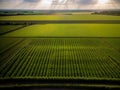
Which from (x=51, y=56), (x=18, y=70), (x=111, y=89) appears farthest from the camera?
(x=51, y=56)

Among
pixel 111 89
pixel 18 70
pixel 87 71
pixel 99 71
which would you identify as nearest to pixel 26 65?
pixel 18 70

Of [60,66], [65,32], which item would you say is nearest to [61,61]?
[60,66]

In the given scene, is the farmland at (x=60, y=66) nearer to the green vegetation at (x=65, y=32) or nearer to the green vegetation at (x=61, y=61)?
the green vegetation at (x=61, y=61)

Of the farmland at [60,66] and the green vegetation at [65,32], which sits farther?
the green vegetation at [65,32]

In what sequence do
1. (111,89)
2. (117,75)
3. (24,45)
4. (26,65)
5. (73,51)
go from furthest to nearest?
(24,45) < (73,51) < (26,65) < (117,75) < (111,89)

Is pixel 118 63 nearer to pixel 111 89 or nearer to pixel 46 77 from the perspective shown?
pixel 111 89

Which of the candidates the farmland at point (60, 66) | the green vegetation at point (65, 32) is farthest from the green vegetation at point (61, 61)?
the green vegetation at point (65, 32)

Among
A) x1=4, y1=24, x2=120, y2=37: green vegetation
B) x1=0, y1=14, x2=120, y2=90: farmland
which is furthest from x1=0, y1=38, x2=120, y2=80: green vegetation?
x1=4, y1=24, x2=120, y2=37: green vegetation

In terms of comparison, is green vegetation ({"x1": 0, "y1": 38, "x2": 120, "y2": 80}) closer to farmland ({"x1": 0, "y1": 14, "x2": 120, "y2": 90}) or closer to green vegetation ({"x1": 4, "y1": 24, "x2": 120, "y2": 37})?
farmland ({"x1": 0, "y1": 14, "x2": 120, "y2": 90})

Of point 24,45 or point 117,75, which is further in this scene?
point 24,45

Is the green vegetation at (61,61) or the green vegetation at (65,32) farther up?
the green vegetation at (61,61)
